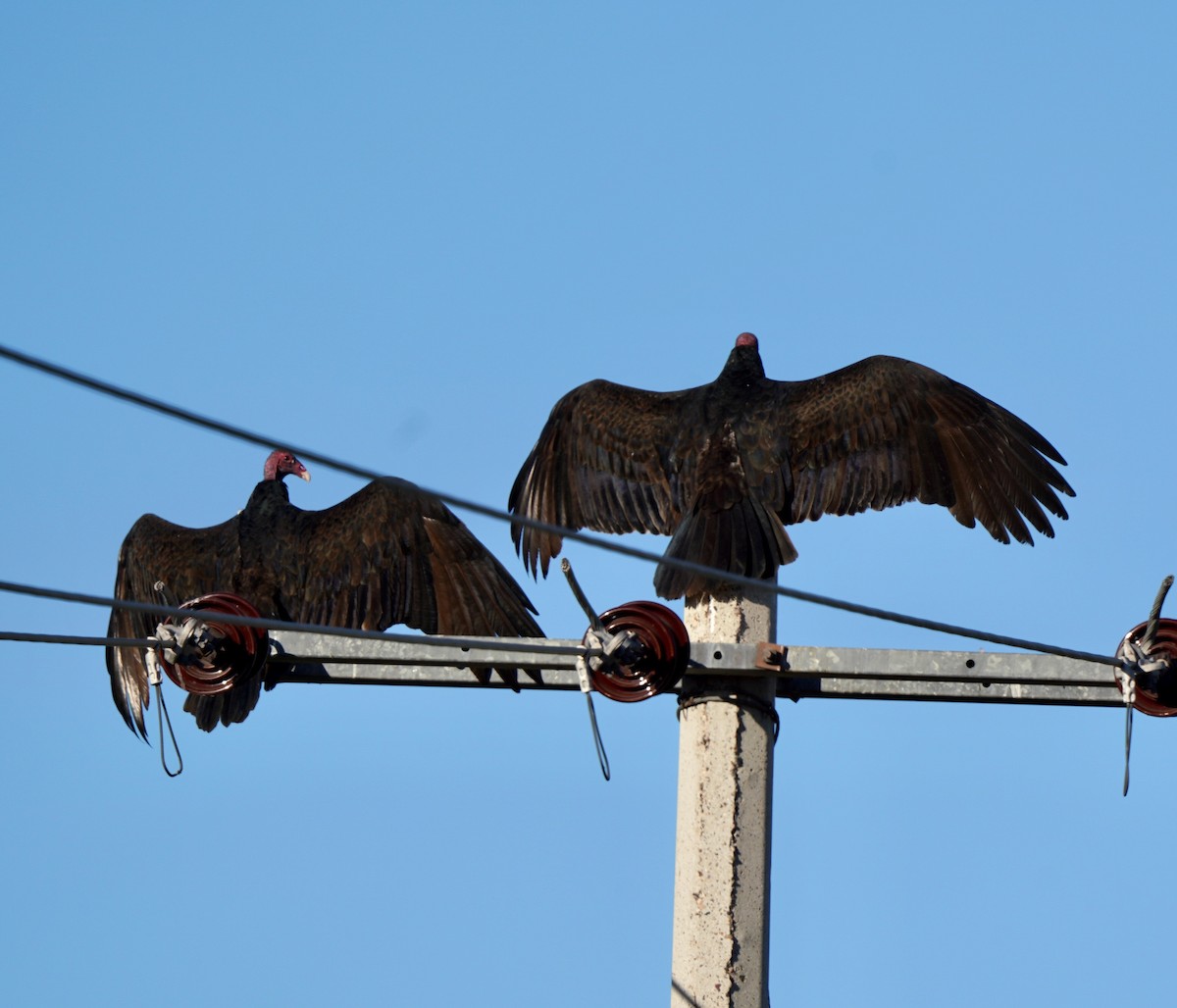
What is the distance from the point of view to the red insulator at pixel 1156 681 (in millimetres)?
4766

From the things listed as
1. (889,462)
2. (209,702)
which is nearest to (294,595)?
(209,702)

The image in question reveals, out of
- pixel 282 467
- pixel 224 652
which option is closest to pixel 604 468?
pixel 282 467

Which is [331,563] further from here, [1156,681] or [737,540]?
[1156,681]

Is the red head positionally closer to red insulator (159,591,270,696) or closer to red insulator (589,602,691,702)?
red insulator (159,591,270,696)

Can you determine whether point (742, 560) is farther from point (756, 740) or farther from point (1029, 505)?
point (756, 740)

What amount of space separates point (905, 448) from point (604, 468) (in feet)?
3.54

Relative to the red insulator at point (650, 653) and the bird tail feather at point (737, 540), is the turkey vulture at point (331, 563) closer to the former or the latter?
the bird tail feather at point (737, 540)

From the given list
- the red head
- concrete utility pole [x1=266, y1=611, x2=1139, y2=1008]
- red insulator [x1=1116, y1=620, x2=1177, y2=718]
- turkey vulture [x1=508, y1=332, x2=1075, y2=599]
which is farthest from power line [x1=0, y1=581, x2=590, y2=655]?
the red head

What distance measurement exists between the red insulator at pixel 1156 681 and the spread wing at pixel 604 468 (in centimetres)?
266

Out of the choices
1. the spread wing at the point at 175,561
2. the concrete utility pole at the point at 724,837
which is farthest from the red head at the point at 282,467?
the concrete utility pole at the point at 724,837

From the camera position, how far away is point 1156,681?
15.6ft

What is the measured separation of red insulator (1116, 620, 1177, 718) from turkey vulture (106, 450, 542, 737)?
8.27 ft

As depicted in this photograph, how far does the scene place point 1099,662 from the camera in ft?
15.6

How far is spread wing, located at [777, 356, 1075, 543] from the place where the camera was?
23.0 feet
